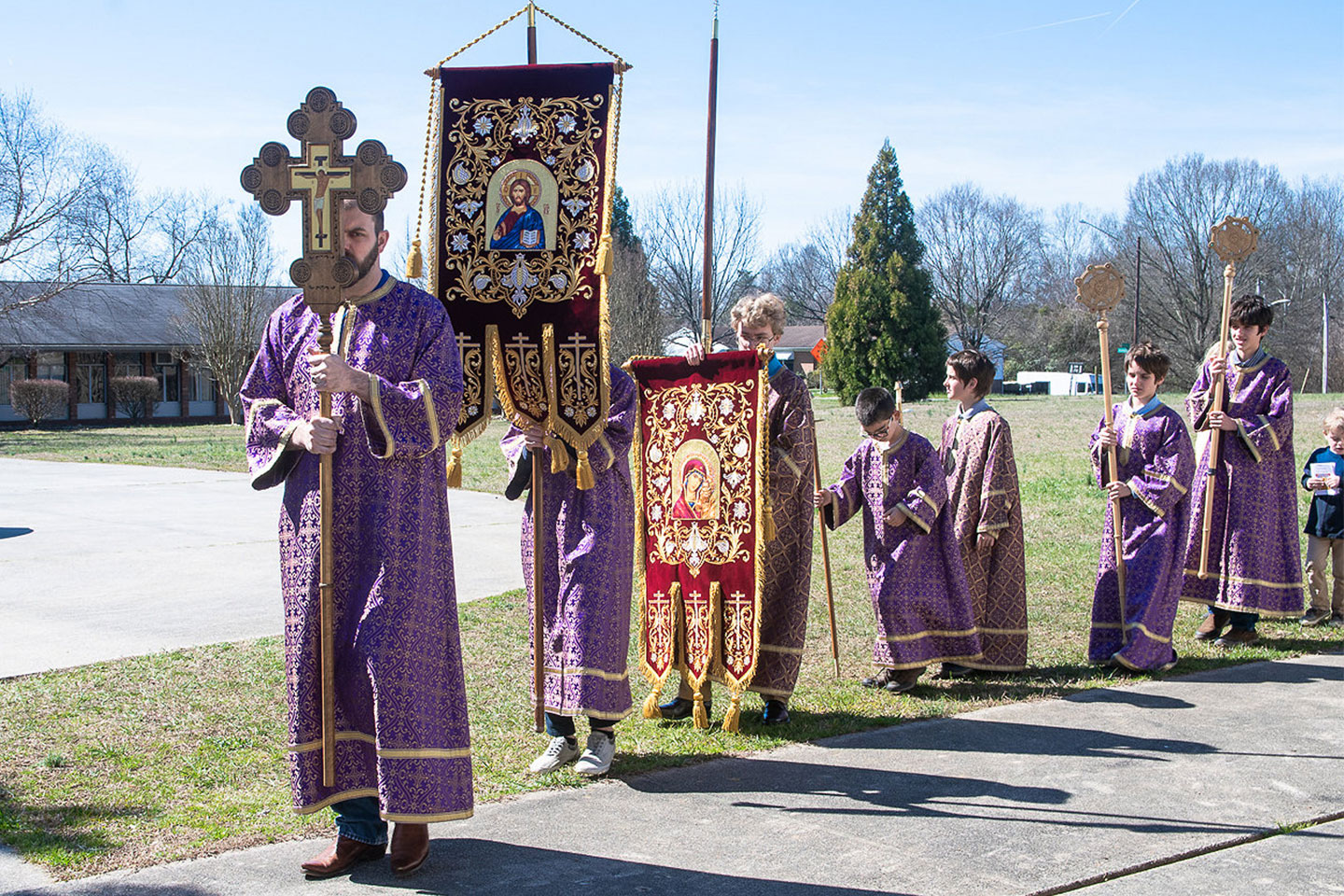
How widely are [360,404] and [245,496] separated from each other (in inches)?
561

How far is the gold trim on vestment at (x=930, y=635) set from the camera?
6.79m

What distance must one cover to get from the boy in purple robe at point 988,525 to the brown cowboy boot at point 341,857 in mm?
3921

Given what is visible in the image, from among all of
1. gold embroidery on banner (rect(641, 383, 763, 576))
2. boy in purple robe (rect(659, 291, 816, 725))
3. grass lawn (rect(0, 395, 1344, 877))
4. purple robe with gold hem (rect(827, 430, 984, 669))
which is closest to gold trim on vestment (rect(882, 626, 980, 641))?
purple robe with gold hem (rect(827, 430, 984, 669))

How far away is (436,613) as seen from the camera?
4.18m

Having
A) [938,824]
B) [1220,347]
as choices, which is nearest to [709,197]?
[938,824]

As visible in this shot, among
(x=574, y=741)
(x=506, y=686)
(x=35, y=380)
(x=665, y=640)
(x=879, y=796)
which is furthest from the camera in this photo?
(x=35, y=380)

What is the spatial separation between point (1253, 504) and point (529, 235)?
549 cm

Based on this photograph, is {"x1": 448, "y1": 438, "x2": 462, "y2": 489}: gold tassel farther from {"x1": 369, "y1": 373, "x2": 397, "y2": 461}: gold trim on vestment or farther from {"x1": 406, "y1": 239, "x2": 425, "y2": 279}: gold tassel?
{"x1": 369, "y1": 373, "x2": 397, "y2": 461}: gold trim on vestment

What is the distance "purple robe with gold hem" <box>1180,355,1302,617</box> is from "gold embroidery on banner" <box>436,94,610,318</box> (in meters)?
4.72

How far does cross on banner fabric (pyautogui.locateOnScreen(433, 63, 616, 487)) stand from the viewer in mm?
5496

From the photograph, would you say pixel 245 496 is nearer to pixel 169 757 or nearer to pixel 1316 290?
pixel 169 757

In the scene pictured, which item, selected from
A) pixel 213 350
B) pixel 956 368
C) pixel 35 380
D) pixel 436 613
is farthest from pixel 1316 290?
pixel 436 613

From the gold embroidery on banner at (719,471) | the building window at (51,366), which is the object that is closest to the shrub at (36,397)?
the building window at (51,366)

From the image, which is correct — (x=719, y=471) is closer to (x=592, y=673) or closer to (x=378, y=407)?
(x=592, y=673)
